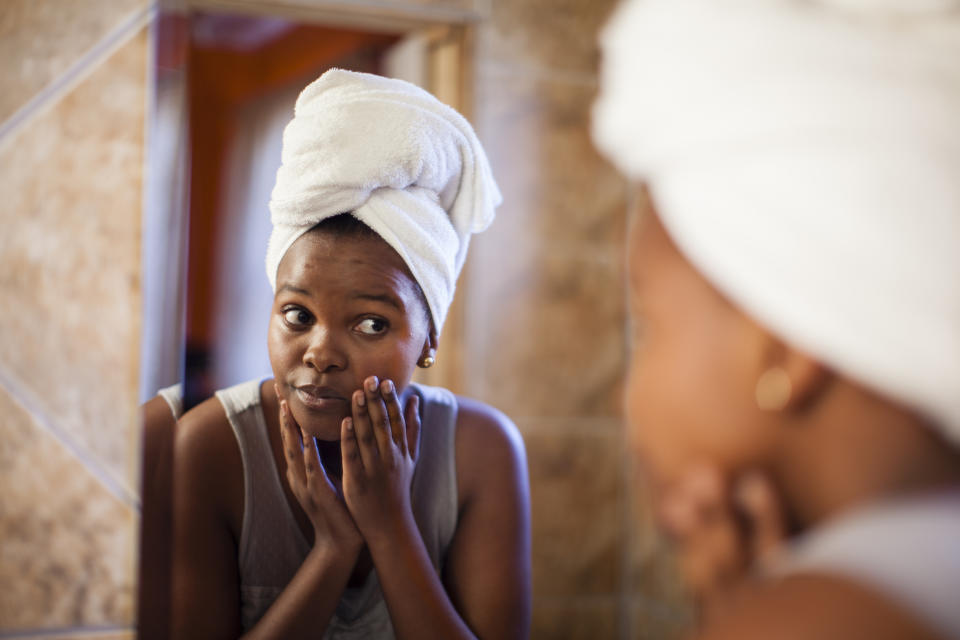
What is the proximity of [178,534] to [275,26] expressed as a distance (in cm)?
35

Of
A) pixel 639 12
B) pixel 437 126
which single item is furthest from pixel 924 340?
pixel 437 126

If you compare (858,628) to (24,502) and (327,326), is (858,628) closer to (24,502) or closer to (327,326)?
(327,326)

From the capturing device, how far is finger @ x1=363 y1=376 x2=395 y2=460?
0.45m

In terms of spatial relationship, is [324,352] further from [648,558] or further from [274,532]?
[648,558]

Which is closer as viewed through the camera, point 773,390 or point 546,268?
point 773,390

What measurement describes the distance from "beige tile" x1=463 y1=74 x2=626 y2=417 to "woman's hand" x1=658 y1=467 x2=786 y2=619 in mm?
219

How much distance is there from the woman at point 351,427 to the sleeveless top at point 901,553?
0.84 feet

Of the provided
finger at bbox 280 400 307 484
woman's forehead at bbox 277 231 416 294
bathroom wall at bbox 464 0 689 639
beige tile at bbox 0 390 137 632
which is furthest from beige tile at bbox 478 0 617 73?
beige tile at bbox 0 390 137 632

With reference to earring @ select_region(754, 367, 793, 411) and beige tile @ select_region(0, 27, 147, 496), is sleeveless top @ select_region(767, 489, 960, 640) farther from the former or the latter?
beige tile @ select_region(0, 27, 147, 496)

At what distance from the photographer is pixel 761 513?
27 cm

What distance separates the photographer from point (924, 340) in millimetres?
241

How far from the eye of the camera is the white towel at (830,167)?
0.24 metres

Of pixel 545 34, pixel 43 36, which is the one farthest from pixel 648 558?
pixel 43 36

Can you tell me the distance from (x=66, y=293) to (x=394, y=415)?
363mm
